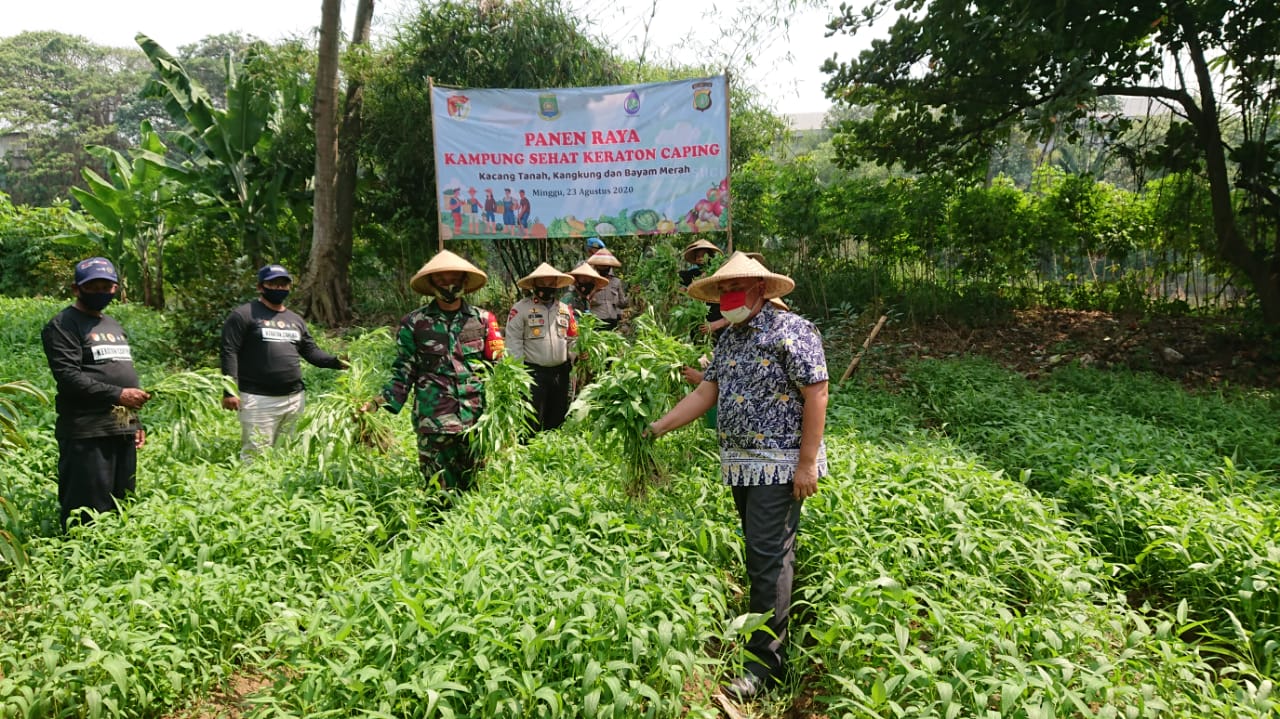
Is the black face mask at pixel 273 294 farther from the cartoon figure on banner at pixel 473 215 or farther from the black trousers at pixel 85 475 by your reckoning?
the cartoon figure on banner at pixel 473 215

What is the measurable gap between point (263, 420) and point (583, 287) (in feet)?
8.14

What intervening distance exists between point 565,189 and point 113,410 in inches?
174

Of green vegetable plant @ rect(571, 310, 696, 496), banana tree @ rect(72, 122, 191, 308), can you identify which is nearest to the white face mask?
green vegetable plant @ rect(571, 310, 696, 496)

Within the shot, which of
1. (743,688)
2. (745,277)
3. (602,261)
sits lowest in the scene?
(743,688)

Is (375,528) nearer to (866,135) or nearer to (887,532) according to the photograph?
(887,532)

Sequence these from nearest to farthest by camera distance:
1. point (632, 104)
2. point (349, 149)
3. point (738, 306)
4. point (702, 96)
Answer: point (738, 306)
point (702, 96)
point (632, 104)
point (349, 149)

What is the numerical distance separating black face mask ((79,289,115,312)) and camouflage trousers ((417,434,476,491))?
1.78m

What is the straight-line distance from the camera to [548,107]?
7.25 meters

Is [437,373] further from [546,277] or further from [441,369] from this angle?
[546,277]

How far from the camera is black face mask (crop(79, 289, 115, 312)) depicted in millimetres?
3855

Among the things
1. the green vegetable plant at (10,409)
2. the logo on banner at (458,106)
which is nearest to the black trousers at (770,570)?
the green vegetable plant at (10,409)

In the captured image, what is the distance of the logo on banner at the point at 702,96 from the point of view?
276 inches

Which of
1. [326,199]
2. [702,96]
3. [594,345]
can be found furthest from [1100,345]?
[326,199]

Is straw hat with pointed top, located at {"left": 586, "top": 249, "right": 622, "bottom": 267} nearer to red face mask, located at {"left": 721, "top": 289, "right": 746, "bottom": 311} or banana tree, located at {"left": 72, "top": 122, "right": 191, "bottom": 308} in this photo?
red face mask, located at {"left": 721, "top": 289, "right": 746, "bottom": 311}
